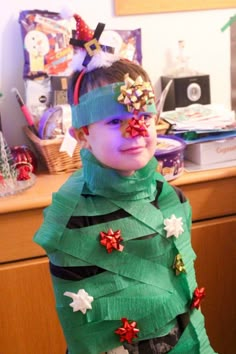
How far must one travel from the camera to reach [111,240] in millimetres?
765

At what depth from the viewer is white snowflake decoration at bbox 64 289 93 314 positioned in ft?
2.52

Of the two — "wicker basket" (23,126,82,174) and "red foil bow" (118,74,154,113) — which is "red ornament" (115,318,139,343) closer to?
"red foil bow" (118,74,154,113)

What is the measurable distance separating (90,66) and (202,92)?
2.90 ft

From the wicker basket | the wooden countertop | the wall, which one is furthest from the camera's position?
the wall

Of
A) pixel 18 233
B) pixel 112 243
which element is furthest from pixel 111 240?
pixel 18 233

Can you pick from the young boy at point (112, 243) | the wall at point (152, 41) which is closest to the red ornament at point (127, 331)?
the young boy at point (112, 243)

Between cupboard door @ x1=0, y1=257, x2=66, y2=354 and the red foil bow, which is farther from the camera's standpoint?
cupboard door @ x1=0, y1=257, x2=66, y2=354

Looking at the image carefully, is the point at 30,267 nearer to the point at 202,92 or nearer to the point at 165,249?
the point at 165,249

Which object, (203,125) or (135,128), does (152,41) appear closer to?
(203,125)

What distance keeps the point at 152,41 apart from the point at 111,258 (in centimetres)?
96

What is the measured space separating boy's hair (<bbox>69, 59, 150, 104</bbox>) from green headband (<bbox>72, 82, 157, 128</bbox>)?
1 centimetres

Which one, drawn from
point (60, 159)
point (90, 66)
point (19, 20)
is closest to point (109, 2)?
point (19, 20)

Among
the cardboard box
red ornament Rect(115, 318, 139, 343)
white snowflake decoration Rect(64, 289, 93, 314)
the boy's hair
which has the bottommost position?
red ornament Rect(115, 318, 139, 343)

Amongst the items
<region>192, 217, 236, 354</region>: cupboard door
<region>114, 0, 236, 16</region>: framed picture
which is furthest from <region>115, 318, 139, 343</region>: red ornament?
<region>114, 0, 236, 16</region>: framed picture
